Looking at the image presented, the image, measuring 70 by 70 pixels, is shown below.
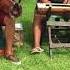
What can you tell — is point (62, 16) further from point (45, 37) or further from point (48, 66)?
point (48, 66)

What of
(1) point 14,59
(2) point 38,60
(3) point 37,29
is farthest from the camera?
(3) point 37,29

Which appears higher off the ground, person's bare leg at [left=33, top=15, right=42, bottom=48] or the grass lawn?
person's bare leg at [left=33, top=15, right=42, bottom=48]

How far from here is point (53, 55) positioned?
690 centimetres

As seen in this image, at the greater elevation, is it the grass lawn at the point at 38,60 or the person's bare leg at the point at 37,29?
the person's bare leg at the point at 37,29

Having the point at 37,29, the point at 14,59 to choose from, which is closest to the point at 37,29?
the point at 37,29

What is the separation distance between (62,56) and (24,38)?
54.3 inches

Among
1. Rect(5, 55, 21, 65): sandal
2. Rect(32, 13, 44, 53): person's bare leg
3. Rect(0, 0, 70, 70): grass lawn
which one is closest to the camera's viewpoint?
Rect(0, 0, 70, 70): grass lawn

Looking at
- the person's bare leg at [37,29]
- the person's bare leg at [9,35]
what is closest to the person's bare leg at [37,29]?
the person's bare leg at [37,29]

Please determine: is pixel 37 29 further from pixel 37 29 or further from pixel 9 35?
pixel 9 35

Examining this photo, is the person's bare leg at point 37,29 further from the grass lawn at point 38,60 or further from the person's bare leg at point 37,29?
the grass lawn at point 38,60

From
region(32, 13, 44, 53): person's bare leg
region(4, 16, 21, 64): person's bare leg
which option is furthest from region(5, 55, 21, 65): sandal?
region(32, 13, 44, 53): person's bare leg

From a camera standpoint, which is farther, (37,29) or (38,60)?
(37,29)

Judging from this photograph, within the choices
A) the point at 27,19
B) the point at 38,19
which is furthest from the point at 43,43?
the point at 27,19

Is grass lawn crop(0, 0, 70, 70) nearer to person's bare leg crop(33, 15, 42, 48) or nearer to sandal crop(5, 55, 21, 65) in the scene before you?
sandal crop(5, 55, 21, 65)
